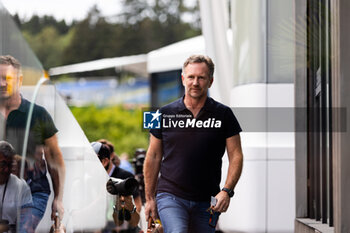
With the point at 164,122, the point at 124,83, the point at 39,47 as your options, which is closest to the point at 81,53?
the point at 39,47

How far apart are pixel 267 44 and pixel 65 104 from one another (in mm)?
1143

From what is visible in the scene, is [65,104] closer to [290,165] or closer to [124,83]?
[290,165]

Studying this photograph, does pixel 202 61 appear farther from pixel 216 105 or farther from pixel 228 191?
pixel 228 191

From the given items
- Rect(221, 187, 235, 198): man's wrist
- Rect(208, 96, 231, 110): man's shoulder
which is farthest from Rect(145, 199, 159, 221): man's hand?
Rect(208, 96, 231, 110): man's shoulder

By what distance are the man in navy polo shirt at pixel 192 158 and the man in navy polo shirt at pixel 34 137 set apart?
515 mm

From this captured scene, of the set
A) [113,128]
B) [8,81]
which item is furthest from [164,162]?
[113,128]

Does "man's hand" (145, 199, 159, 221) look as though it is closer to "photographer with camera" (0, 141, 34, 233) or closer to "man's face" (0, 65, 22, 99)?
"photographer with camera" (0, 141, 34, 233)

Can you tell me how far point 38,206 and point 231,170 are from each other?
102cm

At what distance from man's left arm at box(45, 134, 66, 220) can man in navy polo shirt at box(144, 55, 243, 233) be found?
49 cm

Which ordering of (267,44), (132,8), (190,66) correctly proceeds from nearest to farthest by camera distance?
(190,66), (267,44), (132,8)

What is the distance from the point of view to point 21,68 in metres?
4.18

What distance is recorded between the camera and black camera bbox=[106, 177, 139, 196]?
4281 millimetres

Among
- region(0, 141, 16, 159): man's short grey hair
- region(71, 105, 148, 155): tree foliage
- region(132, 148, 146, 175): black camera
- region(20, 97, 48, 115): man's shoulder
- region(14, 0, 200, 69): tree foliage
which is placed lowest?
region(132, 148, 146, 175): black camera

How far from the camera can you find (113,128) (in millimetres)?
5301
